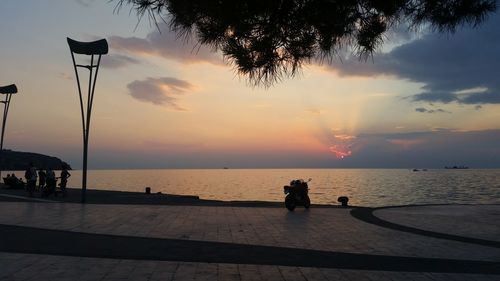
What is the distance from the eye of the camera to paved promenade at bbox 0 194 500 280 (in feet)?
27.0

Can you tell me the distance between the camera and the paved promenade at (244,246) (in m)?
8.24

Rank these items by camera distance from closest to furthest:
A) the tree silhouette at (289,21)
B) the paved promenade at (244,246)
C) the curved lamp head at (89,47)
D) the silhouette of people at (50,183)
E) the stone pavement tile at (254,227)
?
the tree silhouette at (289,21) < the paved promenade at (244,246) < the stone pavement tile at (254,227) < the curved lamp head at (89,47) < the silhouette of people at (50,183)

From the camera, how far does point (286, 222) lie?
612 inches

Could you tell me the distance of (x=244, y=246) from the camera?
1091 cm

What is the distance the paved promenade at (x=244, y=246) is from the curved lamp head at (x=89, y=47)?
7.74 meters

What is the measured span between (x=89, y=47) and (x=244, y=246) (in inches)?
587

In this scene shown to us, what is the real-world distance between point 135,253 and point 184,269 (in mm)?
1839

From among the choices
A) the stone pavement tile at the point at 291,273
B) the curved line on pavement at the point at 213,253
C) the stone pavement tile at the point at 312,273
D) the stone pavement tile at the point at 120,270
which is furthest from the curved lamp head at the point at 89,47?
the stone pavement tile at the point at 312,273

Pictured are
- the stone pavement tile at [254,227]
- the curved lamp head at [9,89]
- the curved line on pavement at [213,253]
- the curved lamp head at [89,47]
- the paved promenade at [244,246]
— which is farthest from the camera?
the curved lamp head at [9,89]

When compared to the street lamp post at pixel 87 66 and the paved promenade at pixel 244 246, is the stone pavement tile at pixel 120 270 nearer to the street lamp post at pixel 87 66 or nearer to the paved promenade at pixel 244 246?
the paved promenade at pixel 244 246

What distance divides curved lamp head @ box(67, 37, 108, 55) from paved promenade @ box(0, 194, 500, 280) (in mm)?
7744

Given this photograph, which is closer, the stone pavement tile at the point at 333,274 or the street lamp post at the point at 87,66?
the stone pavement tile at the point at 333,274

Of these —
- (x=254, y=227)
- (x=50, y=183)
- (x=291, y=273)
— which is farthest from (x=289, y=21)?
(x=50, y=183)

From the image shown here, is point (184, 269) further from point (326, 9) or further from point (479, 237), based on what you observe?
point (479, 237)
